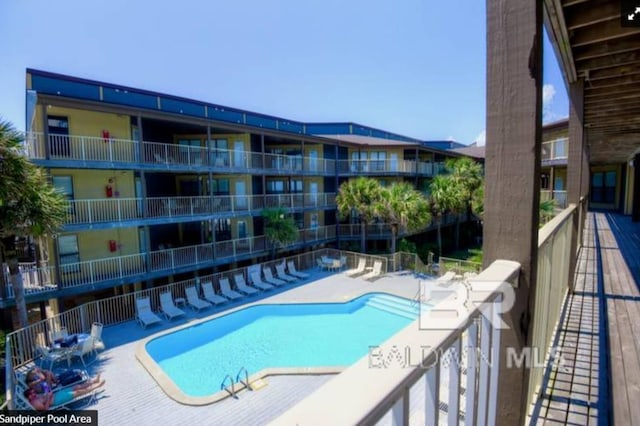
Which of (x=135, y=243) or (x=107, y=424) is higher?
(x=135, y=243)

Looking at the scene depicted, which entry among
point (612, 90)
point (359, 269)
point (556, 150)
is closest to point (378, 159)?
point (359, 269)

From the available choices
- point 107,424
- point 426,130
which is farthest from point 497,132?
point 426,130

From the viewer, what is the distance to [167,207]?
15.8m

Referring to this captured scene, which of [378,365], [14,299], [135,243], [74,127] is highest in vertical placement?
[74,127]

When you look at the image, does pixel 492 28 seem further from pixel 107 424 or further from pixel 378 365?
pixel 107 424

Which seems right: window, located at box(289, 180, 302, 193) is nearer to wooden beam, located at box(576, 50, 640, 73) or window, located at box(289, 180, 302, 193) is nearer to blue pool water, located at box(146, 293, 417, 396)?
blue pool water, located at box(146, 293, 417, 396)

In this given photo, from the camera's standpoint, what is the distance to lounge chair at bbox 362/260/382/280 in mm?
18266

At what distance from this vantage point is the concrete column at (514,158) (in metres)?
1.60

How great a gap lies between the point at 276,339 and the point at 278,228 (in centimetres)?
728

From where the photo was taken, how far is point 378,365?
877mm

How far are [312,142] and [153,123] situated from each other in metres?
9.82

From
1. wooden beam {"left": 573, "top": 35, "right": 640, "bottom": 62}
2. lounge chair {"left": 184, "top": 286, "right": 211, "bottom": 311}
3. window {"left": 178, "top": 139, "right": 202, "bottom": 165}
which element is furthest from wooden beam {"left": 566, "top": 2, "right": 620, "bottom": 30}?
window {"left": 178, "top": 139, "right": 202, "bottom": 165}

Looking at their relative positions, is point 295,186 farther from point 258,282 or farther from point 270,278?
point 258,282

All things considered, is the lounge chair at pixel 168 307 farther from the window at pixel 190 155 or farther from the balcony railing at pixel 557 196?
the balcony railing at pixel 557 196
